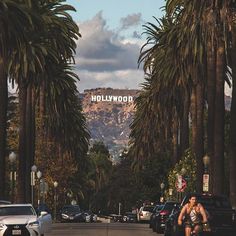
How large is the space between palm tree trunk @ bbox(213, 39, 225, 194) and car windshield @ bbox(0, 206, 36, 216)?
19.4 meters

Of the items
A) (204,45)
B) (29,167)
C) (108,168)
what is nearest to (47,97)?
(29,167)

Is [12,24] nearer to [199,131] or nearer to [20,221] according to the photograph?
[20,221]

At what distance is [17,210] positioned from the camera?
29328 mm

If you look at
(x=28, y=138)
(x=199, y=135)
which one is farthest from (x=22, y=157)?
(x=199, y=135)

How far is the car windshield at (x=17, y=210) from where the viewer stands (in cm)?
2917

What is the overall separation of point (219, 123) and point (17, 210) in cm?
1977

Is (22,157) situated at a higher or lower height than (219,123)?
lower

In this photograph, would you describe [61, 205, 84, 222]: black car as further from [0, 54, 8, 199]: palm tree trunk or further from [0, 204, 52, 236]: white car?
[0, 204, 52, 236]: white car

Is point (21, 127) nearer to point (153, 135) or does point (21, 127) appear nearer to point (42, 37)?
point (42, 37)

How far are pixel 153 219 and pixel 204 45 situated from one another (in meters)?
11.9

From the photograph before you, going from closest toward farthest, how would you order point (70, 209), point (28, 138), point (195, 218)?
point (195, 218)
point (28, 138)
point (70, 209)

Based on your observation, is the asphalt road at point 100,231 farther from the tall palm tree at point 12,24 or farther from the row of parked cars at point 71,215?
the row of parked cars at point 71,215

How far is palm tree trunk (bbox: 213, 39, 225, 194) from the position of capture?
153 feet

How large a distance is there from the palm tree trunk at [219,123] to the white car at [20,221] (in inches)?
757
